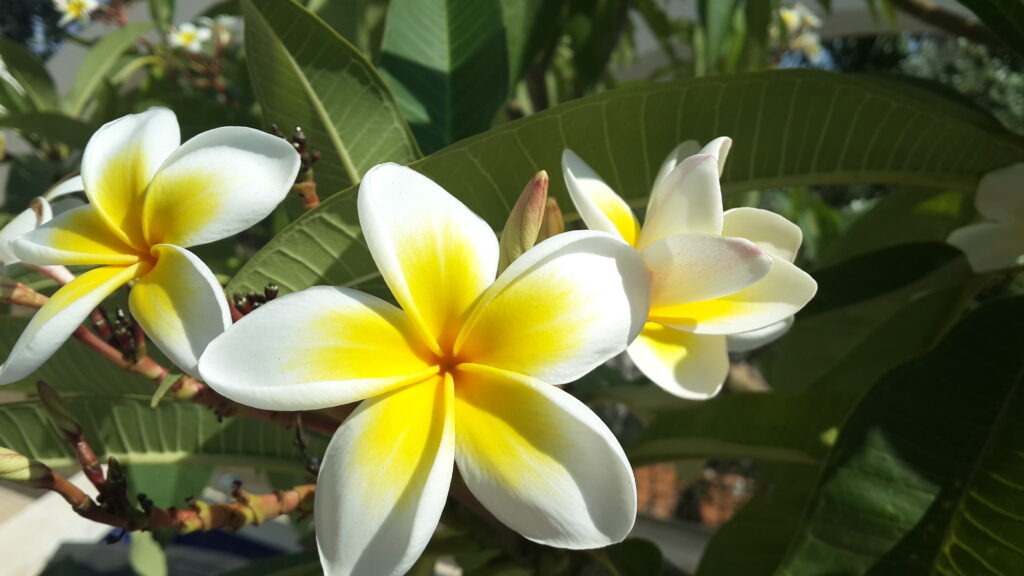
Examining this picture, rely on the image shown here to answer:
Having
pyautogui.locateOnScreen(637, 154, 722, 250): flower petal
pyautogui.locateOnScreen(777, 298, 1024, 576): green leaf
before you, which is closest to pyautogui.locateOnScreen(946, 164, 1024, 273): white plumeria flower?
pyautogui.locateOnScreen(777, 298, 1024, 576): green leaf

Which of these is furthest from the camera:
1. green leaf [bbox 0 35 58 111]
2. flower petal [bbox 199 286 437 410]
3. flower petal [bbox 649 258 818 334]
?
green leaf [bbox 0 35 58 111]

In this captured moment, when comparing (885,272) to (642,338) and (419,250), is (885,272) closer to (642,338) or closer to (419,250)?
(642,338)

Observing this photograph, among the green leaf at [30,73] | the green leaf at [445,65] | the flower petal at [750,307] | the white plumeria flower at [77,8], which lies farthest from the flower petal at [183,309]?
the white plumeria flower at [77,8]

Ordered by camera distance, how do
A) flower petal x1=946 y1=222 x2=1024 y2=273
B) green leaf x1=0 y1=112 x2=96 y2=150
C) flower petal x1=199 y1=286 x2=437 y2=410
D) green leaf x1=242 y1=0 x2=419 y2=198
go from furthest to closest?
green leaf x1=0 y1=112 x2=96 y2=150
flower petal x1=946 y1=222 x2=1024 y2=273
green leaf x1=242 y1=0 x2=419 y2=198
flower petal x1=199 y1=286 x2=437 y2=410

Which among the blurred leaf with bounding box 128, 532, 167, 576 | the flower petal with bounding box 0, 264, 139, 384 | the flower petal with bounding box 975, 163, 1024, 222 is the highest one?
the flower petal with bounding box 0, 264, 139, 384

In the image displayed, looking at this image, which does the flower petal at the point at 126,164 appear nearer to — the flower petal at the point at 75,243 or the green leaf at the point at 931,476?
the flower petal at the point at 75,243

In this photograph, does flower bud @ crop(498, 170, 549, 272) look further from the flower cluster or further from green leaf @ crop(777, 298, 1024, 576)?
green leaf @ crop(777, 298, 1024, 576)

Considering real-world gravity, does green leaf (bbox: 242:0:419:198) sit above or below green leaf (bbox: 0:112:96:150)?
above
